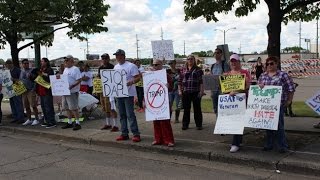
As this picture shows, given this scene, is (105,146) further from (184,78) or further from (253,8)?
(253,8)

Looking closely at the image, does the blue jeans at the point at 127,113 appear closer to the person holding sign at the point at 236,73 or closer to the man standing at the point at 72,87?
the man standing at the point at 72,87

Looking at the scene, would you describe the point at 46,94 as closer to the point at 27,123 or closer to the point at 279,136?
the point at 27,123

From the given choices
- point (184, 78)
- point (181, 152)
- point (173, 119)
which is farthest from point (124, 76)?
point (173, 119)

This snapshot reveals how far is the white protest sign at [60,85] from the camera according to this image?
442 inches

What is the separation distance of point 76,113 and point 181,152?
3984 mm

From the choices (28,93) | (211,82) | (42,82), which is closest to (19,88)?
(28,93)

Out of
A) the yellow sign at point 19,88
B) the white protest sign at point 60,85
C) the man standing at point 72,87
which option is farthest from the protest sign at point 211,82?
the yellow sign at point 19,88

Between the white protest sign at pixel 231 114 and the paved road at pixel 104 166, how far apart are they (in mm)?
721

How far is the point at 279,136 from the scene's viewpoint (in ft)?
25.6

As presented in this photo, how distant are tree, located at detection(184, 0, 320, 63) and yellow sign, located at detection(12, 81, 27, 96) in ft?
17.1

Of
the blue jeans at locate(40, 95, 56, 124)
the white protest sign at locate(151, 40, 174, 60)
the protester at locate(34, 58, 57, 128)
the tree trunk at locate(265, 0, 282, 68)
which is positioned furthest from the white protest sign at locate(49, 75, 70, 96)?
the tree trunk at locate(265, 0, 282, 68)

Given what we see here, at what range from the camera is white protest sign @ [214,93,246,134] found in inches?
318

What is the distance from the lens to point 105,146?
9.85 meters

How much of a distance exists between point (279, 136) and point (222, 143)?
1.32 meters
